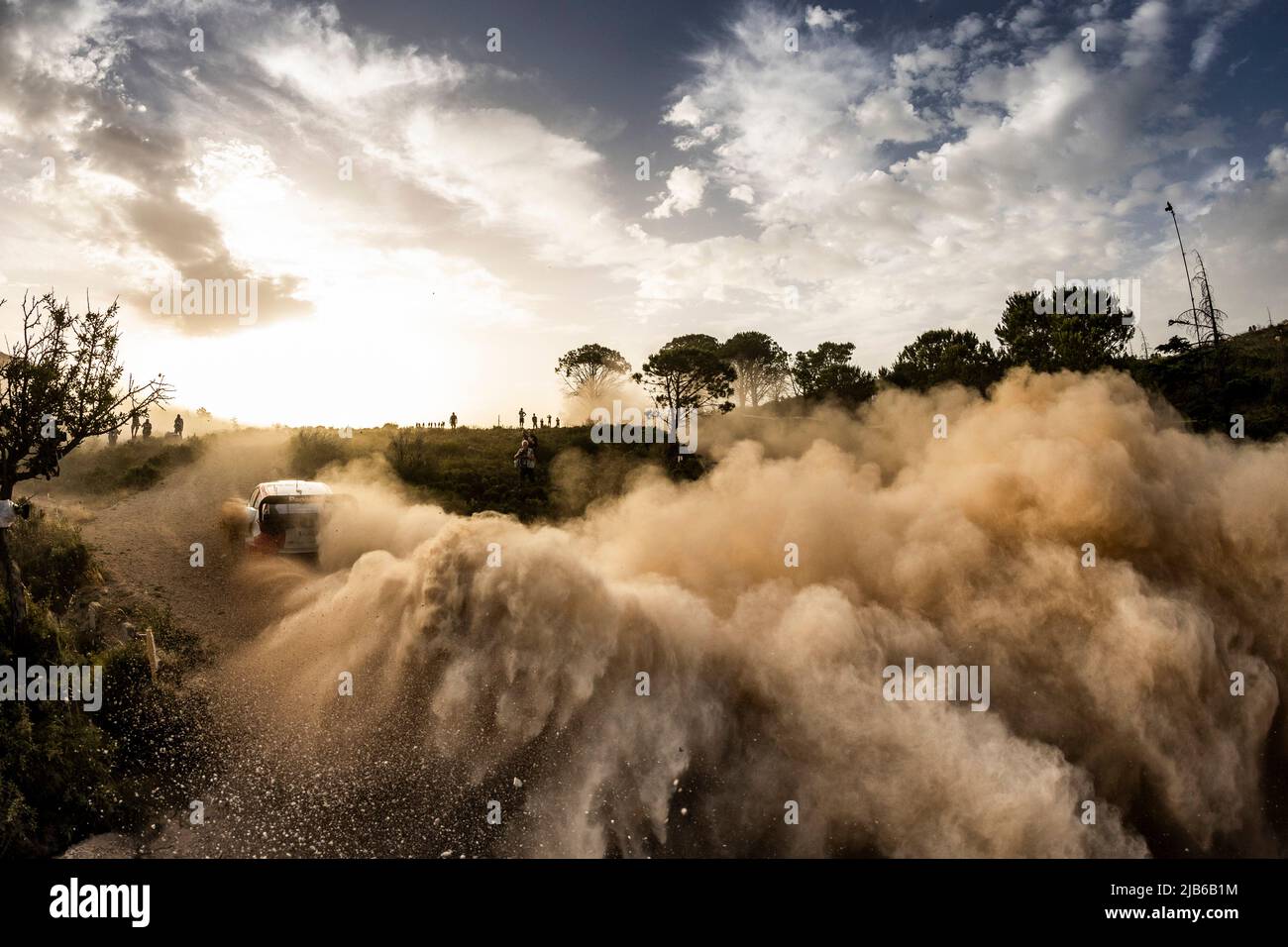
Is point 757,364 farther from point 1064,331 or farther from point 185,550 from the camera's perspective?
point 185,550

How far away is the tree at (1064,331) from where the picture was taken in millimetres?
40438

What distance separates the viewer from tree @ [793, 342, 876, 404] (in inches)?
2327

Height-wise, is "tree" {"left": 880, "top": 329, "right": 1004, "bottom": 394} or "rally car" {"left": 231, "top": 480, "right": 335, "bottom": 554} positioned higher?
"tree" {"left": 880, "top": 329, "right": 1004, "bottom": 394}

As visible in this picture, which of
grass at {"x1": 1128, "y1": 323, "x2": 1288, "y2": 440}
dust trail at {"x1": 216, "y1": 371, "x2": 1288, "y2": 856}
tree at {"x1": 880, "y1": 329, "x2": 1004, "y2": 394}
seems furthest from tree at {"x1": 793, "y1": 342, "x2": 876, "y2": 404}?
dust trail at {"x1": 216, "y1": 371, "x2": 1288, "y2": 856}

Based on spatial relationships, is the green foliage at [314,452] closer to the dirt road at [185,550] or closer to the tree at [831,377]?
the dirt road at [185,550]

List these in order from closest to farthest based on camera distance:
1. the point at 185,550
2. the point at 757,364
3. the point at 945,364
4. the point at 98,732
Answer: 1. the point at 98,732
2. the point at 185,550
3. the point at 945,364
4. the point at 757,364

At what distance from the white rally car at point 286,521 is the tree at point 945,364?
39.6 metres

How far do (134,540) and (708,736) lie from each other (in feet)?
62.1

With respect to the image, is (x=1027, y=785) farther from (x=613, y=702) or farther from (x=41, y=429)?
(x=41, y=429)

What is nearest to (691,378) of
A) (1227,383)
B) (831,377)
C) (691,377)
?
(691,377)

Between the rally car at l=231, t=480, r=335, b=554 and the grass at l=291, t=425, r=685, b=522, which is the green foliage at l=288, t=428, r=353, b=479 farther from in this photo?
the rally car at l=231, t=480, r=335, b=554

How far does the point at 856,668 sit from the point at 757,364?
73.7 m

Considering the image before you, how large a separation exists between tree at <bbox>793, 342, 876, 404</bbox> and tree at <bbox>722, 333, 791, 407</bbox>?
8.15m

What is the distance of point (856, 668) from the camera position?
36.4ft
